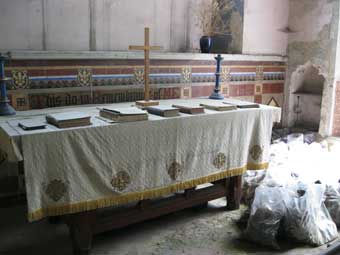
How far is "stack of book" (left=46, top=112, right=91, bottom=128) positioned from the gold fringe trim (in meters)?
0.50

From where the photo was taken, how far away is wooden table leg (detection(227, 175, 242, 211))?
329cm

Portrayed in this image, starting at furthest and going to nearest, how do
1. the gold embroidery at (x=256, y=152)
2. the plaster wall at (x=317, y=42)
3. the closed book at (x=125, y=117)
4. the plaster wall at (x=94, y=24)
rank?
the plaster wall at (x=317, y=42) < the gold embroidery at (x=256, y=152) < the plaster wall at (x=94, y=24) < the closed book at (x=125, y=117)

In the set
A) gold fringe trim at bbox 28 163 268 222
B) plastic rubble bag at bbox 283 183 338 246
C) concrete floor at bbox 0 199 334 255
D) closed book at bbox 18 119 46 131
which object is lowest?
concrete floor at bbox 0 199 334 255

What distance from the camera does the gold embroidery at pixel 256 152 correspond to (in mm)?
3252

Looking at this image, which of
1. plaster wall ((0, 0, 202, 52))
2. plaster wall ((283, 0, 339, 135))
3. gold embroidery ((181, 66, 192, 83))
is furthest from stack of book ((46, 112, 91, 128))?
plaster wall ((283, 0, 339, 135))

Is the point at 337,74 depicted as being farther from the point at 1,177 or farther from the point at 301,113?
the point at 1,177

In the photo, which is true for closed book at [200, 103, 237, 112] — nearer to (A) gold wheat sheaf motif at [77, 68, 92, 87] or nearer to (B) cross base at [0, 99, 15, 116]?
(A) gold wheat sheaf motif at [77, 68, 92, 87]

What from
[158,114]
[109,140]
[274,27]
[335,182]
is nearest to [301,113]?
[274,27]

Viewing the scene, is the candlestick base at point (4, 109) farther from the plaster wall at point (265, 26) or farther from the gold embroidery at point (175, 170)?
the plaster wall at point (265, 26)

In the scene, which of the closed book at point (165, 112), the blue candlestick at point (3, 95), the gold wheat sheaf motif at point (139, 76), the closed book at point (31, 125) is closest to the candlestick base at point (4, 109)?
the blue candlestick at point (3, 95)

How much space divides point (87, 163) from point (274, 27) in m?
3.64

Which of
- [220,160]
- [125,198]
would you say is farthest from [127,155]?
[220,160]

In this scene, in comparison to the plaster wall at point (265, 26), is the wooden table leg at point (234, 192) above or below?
below

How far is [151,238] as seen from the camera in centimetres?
281
